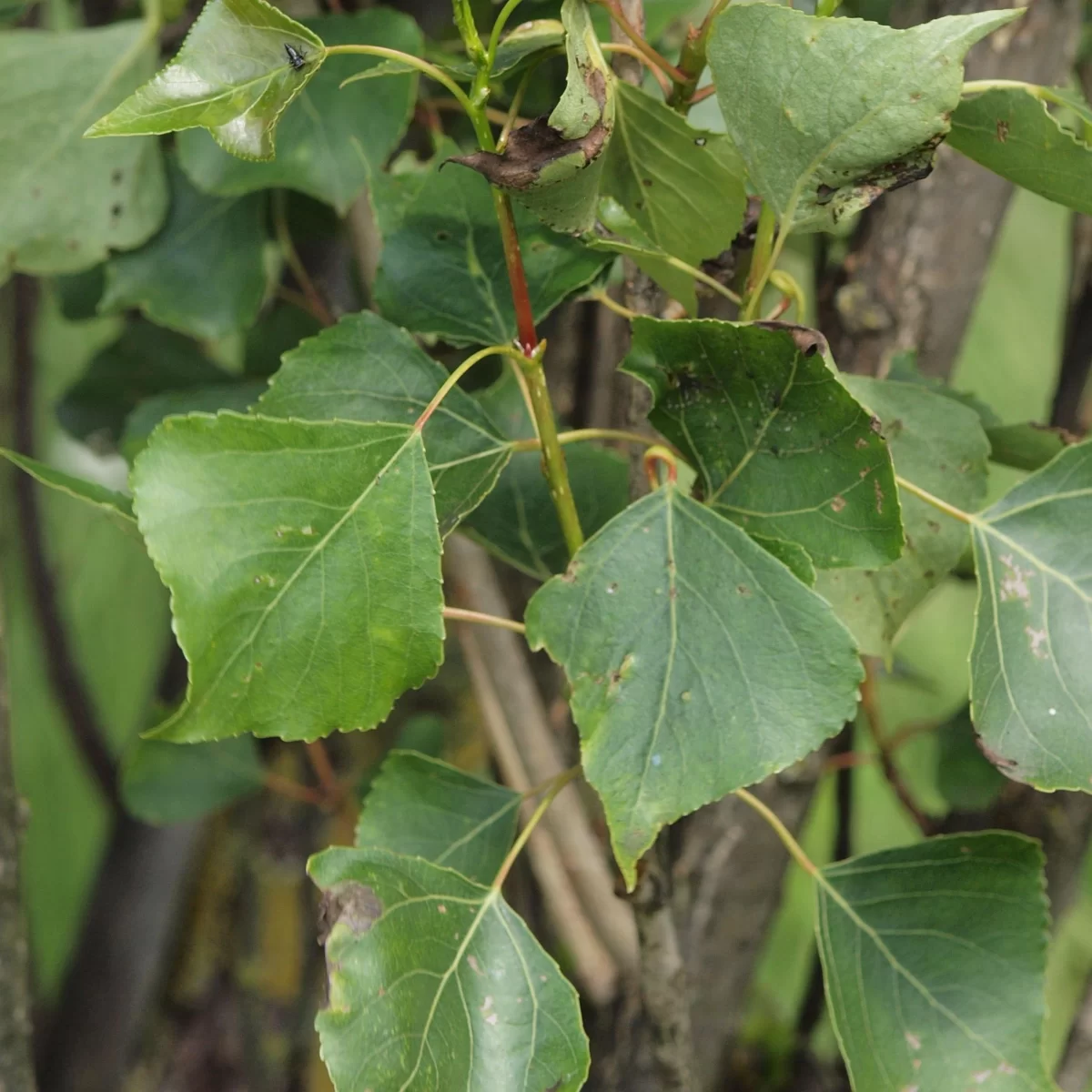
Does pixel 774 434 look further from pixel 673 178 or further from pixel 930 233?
pixel 930 233

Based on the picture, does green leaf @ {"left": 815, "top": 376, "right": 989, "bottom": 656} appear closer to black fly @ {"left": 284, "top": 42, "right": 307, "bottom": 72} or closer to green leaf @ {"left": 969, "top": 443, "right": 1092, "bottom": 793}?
green leaf @ {"left": 969, "top": 443, "right": 1092, "bottom": 793}

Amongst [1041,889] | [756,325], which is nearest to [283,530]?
[756,325]

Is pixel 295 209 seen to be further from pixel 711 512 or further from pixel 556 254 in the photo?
pixel 711 512

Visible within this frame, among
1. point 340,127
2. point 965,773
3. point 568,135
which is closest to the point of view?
point 568,135

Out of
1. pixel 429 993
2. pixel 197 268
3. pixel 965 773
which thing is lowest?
pixel 965 773

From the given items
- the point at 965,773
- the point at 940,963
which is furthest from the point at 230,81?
the point at 965,773

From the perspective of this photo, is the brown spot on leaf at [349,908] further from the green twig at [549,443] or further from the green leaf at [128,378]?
the green leaf at [128,378]

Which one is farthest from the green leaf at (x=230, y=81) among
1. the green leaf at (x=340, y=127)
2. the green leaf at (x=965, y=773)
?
the green leaf at (x=965, y=773)

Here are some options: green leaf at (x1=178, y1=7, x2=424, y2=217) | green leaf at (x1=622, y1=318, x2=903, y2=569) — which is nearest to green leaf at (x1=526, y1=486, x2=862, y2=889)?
green leaf at (x1=622, y1=318, x2=903, y2=569)
